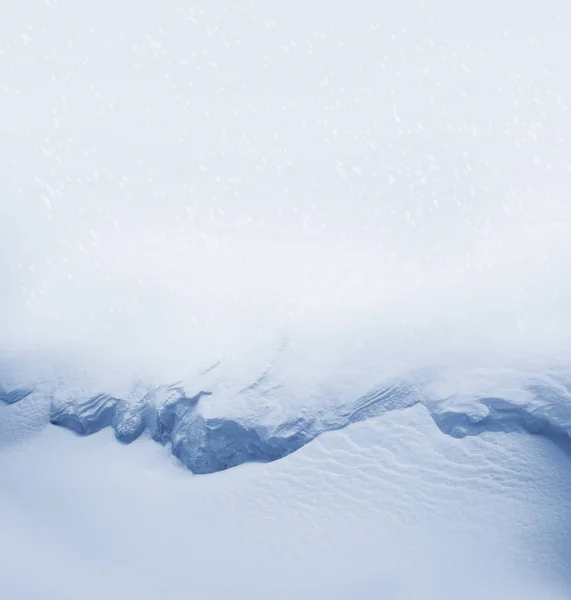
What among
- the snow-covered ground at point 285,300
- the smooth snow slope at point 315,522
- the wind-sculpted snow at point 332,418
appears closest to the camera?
the smooth snow slope at point 315,522

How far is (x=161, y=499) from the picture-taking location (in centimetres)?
809

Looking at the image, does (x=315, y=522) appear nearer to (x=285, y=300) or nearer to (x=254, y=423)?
(x=254, y=423)

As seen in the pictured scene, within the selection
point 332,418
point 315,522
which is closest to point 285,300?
point 332,418

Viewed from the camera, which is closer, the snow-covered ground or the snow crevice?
the snow-covered ground

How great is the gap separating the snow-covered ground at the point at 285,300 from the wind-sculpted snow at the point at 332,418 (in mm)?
22

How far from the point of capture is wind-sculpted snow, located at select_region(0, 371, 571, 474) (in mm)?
8031

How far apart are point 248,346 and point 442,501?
89.8 inches

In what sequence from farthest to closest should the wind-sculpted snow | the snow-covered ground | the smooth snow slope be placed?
the wind-sculpted snow, the snow-covered ground, the smooth snow slope

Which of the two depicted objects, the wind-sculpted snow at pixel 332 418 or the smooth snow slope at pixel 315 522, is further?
the wind-sculpted snow at pixel 332 418

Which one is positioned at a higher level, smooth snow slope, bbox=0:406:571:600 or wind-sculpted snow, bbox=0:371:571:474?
wind-sculpted snow, bbox=0:371:571:474

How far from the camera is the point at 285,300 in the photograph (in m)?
9.03

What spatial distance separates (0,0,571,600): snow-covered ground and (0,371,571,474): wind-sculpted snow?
0.02 metres

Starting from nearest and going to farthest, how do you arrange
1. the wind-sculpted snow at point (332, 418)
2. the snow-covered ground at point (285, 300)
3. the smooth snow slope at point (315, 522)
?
the smooth snow slope at point (315, 522), the snow-covered ground at point (285, 300), the wind-sculpted snow at point (332, 418)

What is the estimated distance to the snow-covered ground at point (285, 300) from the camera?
300 inches
